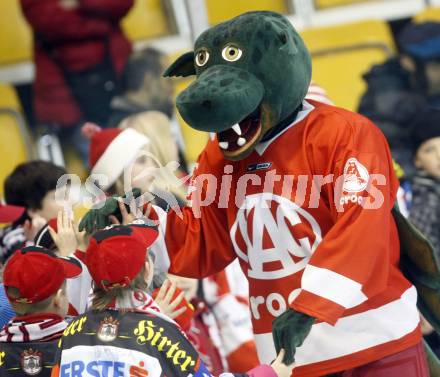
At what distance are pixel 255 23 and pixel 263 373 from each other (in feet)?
3.05

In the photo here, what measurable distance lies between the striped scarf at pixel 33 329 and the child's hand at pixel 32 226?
857mm

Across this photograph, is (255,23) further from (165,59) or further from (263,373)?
(165,59)

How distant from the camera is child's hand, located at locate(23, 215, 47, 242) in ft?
12.5

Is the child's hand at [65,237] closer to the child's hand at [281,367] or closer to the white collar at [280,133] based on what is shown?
the white collar at [280,133]

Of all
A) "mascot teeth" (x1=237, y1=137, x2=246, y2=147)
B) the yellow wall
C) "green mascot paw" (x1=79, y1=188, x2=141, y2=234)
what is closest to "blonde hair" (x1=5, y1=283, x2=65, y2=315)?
"green mascot paw" (x1=79, y1=188, x2=141, y2=234)

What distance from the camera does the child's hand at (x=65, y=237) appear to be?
335 cm

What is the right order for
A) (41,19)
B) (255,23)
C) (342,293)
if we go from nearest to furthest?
(342,293), (255,23), (41,19)

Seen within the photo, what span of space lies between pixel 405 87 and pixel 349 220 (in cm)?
296

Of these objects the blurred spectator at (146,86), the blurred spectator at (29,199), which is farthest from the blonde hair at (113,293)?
the blurred spectator at (146,86)

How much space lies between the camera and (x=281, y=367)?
108 inches

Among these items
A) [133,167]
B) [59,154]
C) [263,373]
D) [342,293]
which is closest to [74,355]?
[263,373]

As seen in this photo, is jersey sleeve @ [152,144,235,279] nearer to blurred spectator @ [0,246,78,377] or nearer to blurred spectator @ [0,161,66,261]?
blurred spectator @ [0,246,78,377]

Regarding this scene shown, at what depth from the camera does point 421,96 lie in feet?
18.4

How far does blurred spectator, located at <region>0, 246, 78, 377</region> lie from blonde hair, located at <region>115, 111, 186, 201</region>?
0.87 m
